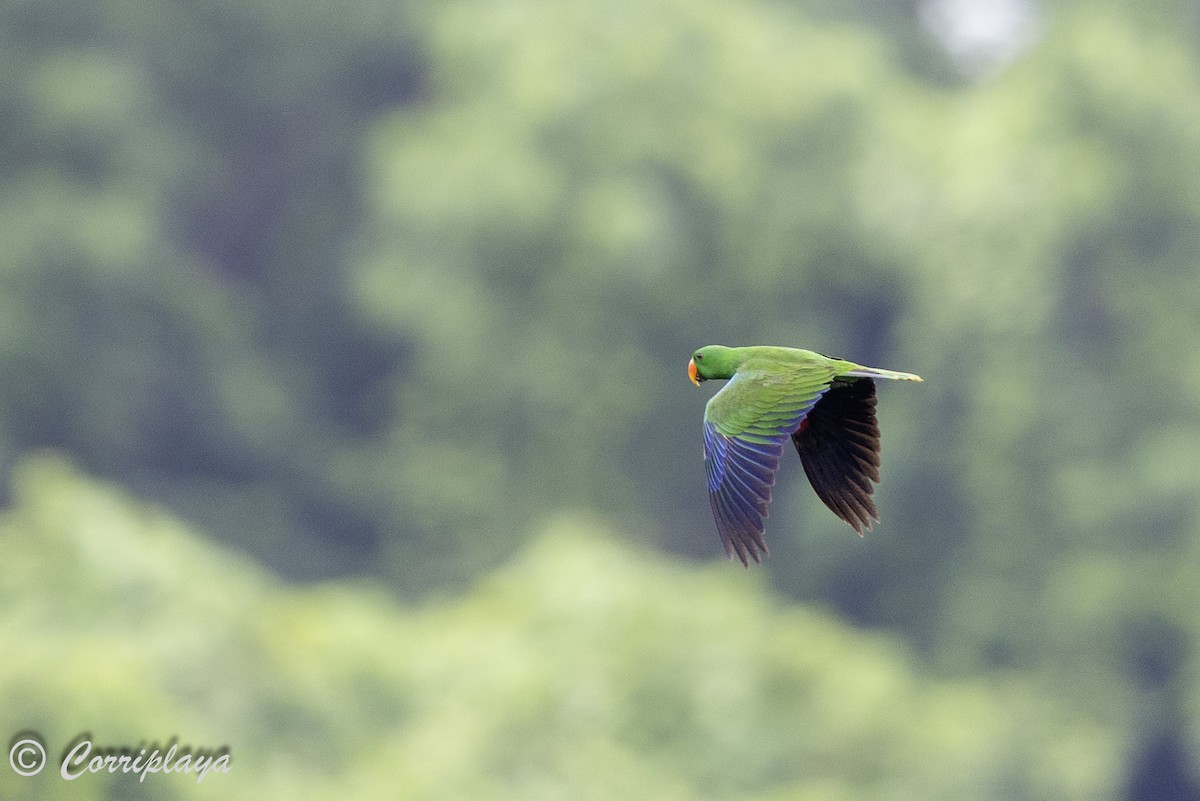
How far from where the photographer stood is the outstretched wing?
750 centimetres

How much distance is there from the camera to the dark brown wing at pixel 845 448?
26.2 feet

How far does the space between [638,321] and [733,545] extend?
28.8 m

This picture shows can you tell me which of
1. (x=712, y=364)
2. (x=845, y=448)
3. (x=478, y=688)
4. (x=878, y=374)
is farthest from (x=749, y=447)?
(x=478, y=688)

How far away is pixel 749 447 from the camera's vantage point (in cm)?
756

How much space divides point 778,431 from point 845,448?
0.65 m

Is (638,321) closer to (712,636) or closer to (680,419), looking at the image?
(680,419)

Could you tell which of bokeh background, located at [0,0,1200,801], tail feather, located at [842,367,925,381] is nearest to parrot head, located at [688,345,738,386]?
tail feather, located at [842,367,925,381]

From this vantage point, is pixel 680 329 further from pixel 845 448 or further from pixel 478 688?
pixel 845 448

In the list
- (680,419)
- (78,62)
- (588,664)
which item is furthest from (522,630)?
(78,62)

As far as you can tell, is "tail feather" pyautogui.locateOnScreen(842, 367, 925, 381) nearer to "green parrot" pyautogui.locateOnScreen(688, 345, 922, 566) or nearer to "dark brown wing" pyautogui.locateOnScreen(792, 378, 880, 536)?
"green parrot" pyautogui.locateOnScreen(688, 345, 922, 566)

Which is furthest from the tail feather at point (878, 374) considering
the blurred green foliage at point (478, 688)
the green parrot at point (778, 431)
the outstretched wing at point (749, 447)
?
the blurred green foliage at point (478, 688)

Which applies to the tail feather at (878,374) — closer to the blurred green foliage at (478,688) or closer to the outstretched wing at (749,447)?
the outstretched wing at (749,447)

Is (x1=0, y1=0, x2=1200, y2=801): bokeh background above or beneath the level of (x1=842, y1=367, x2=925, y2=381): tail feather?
above

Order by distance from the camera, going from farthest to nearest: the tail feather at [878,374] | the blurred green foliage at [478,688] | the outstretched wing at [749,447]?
the blurred green foliage at [478,688]
the outstretched wing at [749,447]
the tail feather at [878,374]
